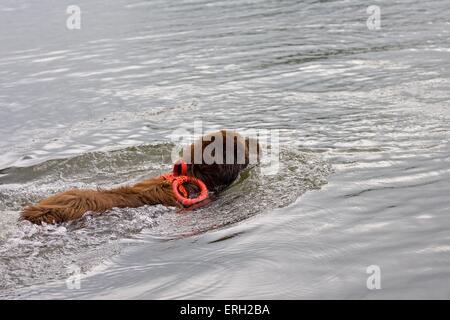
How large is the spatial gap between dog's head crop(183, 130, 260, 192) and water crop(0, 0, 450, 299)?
8.0 inches

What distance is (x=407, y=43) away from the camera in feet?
44.8

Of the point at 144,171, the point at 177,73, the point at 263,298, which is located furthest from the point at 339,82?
the point at 263,298

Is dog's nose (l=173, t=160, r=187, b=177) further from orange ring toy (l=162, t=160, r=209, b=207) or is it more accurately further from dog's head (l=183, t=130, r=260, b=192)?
dog's head (l=183, t=130, r=260, b=192)

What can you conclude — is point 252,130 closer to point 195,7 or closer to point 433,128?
point 433,128

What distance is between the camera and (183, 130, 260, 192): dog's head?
7414 millimetres

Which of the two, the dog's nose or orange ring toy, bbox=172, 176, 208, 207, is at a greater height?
the dog's nose

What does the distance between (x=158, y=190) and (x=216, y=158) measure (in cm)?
87

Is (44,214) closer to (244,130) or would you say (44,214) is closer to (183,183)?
(183,183)

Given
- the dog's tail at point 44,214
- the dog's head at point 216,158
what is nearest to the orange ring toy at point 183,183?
the dog's head at point 216,158

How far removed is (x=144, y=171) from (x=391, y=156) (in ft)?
10.3

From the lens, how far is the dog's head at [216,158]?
292 inches

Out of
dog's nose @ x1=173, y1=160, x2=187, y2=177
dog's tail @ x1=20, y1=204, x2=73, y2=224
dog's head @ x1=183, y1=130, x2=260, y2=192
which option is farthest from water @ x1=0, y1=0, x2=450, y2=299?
dog's nose @ x1=173, y1=160, x2=187, y2=177

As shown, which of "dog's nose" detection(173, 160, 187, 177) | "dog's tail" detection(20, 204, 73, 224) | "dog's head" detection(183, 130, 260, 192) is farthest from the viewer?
"dog's head" detection(183, 130, 260, 192)

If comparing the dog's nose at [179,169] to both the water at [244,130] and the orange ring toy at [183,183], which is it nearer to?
the orange ring toy at [183,183]
